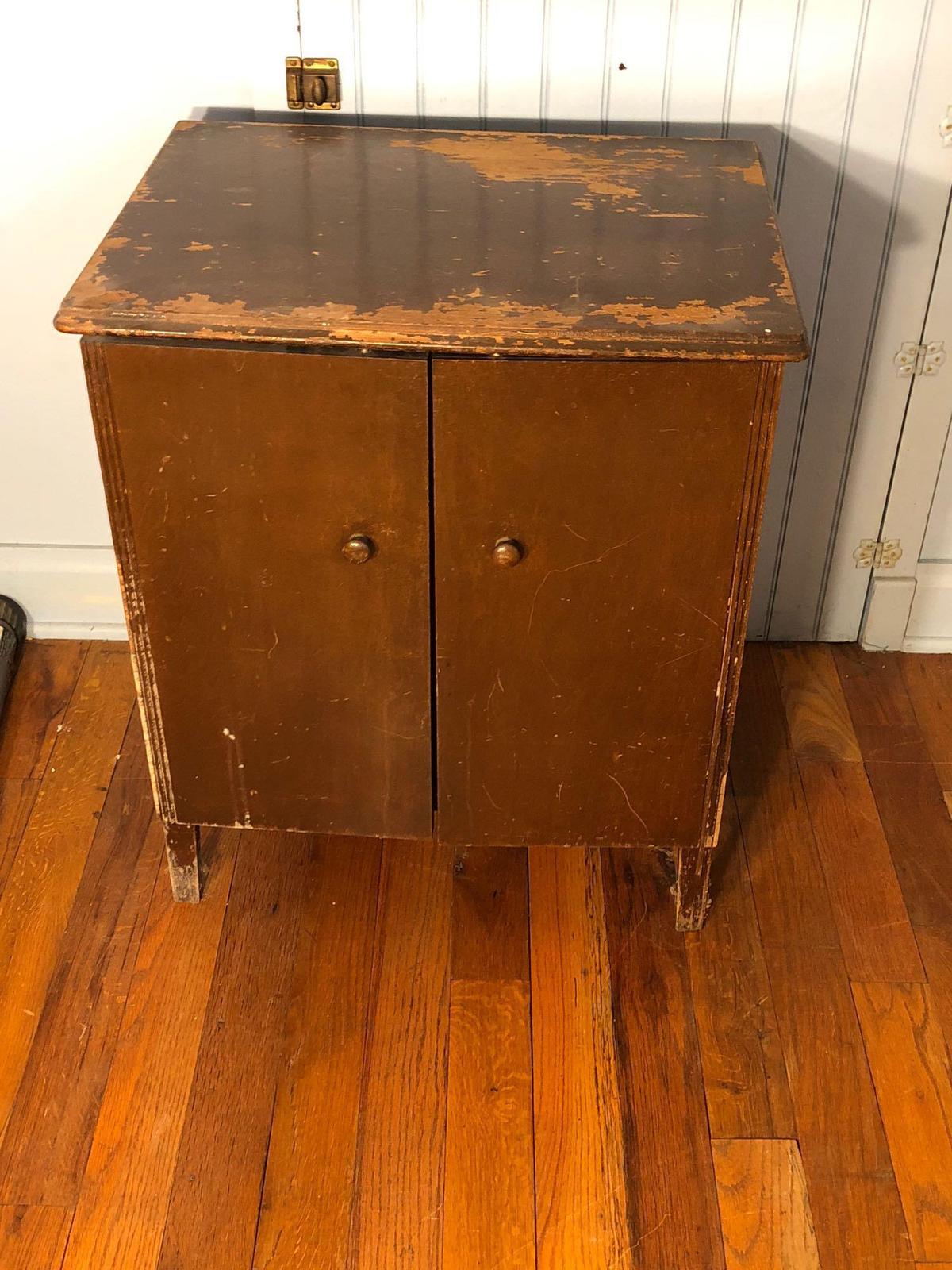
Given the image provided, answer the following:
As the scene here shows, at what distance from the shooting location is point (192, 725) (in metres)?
1.57

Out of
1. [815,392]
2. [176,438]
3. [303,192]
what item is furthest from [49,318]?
[815,392]

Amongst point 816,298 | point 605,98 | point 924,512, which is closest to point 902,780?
point 924,512

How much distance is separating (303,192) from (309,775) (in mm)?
698

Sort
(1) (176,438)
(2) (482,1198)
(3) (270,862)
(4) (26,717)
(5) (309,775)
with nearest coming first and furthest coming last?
(1) (176,438), (2) (482,1198), (5) (309,775), (3) (270,862), (4) (26,717)

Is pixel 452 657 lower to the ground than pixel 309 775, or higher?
higher

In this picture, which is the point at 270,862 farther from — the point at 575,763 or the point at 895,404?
the point at 895,404

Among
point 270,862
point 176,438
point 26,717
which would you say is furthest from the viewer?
point 26,717

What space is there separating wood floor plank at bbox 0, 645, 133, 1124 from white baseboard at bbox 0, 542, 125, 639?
0.05 meters

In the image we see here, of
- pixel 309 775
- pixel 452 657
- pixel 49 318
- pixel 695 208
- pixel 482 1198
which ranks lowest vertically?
pixel 482 1198

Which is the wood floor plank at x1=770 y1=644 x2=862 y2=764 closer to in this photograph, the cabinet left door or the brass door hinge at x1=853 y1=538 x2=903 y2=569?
the brass door hinge at x1=853 y1=538 x2=903 y2=569

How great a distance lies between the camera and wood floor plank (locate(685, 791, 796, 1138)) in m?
1.57

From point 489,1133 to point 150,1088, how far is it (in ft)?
1.37

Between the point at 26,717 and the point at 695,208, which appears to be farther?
the point at 26,717

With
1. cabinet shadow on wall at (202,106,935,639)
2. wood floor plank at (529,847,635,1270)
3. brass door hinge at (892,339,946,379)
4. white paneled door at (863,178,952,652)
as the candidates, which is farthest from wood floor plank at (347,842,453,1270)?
brass door hinge at (892,339,946,379)
